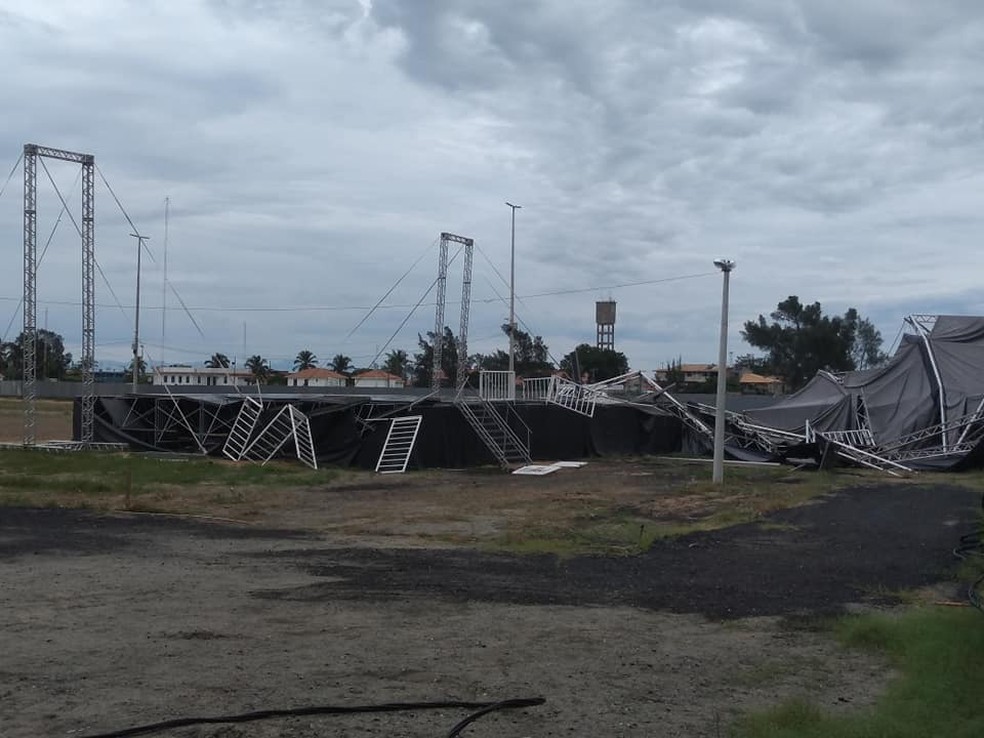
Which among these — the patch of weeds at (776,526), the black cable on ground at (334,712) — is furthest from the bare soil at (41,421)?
the black cable on ground at (334,712)

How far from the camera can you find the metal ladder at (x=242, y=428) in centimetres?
3188

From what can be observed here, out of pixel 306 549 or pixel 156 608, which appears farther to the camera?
pixel 306 549

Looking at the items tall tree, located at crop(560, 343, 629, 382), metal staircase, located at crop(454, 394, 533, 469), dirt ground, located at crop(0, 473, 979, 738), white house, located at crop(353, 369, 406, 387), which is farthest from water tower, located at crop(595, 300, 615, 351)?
dirt ground, located at crop(0, 473, 979, 738)

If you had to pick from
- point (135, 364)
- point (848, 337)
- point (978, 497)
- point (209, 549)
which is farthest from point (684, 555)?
point (848, 337)

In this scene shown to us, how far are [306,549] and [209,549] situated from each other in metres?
1.31

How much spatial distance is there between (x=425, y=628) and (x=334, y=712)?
2692 millimetres

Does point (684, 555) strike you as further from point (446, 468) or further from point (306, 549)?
point (446, 468)

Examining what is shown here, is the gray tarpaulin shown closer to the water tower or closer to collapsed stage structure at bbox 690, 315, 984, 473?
collapsed stage structure at bbox 690, 315, 984, 473

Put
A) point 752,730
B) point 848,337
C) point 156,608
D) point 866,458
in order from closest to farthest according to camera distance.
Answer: point 752,730
point 156,608
point 866,458
point 848,337

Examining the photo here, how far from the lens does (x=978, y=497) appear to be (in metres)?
22.7

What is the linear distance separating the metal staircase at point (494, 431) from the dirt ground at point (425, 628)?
1517 centimetres

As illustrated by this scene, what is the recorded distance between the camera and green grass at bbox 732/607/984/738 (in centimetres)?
606

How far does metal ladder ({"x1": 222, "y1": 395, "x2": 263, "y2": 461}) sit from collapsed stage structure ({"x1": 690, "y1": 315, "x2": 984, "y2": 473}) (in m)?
16.6

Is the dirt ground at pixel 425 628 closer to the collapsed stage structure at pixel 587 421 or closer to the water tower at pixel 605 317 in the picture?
the collapsed stage structure at pixel 587 421
